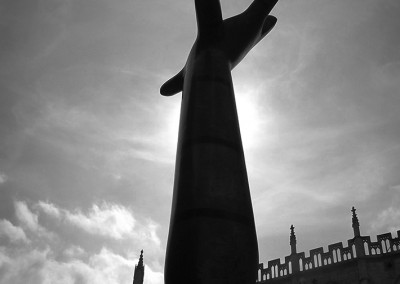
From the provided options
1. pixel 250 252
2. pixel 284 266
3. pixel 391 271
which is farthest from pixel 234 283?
pixel 284 266

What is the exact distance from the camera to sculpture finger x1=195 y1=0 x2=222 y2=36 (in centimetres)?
523

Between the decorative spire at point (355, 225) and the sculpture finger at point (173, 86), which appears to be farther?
the decorative spire at point (355, 225)

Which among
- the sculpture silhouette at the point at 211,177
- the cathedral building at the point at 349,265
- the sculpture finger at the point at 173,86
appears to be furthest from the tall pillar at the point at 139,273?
the sculpture silhouette at the point at 211,177

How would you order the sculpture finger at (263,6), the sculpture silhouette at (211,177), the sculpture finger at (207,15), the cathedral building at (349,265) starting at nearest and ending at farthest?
the sculpture silhouette at (211,177) < the sculpture finger at (207,15) < the sculpture finger at (263,6) < the cathedral building at (349,265)

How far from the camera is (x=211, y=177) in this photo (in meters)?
4.12

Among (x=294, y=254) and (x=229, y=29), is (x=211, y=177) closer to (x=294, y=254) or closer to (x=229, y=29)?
(x=229, y=29)

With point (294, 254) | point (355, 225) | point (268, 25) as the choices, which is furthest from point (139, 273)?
point (268, 25)

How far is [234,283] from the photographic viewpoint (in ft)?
11.8

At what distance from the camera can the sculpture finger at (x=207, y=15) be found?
5.23 m

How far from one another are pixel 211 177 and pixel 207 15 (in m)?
2.53

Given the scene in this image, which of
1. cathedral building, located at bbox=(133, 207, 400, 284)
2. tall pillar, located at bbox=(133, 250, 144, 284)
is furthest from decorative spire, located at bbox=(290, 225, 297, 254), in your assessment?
tall pillar, located at bbox=(133, 250, 144, 284)

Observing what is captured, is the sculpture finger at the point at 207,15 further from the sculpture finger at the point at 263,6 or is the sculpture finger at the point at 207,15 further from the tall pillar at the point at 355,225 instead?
the tall pillar at the point at 355,225

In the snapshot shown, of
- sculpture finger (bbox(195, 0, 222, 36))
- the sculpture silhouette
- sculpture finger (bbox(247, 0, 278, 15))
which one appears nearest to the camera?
the sculpture silhouette

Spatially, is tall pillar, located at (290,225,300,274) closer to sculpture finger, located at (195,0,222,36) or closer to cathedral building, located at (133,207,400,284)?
cathedral building, located at (133,207,400,284)
